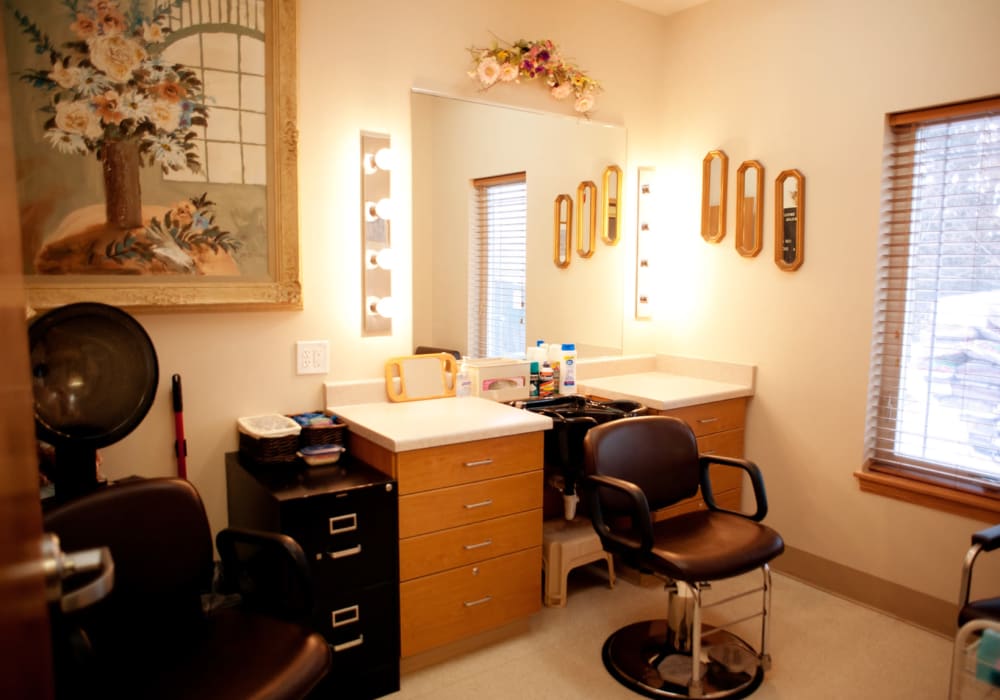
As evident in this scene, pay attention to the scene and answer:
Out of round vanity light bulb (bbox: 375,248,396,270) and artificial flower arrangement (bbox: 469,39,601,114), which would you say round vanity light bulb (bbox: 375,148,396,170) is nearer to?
round vanity light bulb (bbox: 375,248,396,270)

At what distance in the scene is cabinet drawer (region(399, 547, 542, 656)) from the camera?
7.67 feet

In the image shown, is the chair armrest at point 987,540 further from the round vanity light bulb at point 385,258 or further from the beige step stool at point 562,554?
the round vanity light bulb at point 385,258

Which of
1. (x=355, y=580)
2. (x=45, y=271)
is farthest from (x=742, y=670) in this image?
(x=45, y=271)

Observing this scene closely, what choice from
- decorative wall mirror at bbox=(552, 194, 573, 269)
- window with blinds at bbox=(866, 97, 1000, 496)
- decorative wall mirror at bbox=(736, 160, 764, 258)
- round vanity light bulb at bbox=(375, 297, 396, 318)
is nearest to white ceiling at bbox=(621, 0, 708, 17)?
decorative wall mirror at bbox=(736, 160, 764, 258)

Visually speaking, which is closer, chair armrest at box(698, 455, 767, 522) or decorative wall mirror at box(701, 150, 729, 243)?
chair armrest at box(698, 455, 767, 522)

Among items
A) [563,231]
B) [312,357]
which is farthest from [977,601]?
[312,357]

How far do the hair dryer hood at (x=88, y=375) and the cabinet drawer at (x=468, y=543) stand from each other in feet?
3.07

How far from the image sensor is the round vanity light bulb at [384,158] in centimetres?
277

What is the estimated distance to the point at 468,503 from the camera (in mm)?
2416

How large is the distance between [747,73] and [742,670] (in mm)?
2606

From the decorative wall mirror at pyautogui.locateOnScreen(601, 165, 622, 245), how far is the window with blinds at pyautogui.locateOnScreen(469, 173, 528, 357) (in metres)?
0.51

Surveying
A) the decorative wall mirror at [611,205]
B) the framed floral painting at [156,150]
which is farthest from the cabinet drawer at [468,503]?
the decorative wall mirror at [611,205]

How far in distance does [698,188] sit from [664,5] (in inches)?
36.8

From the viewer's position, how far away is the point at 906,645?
2.64 m
